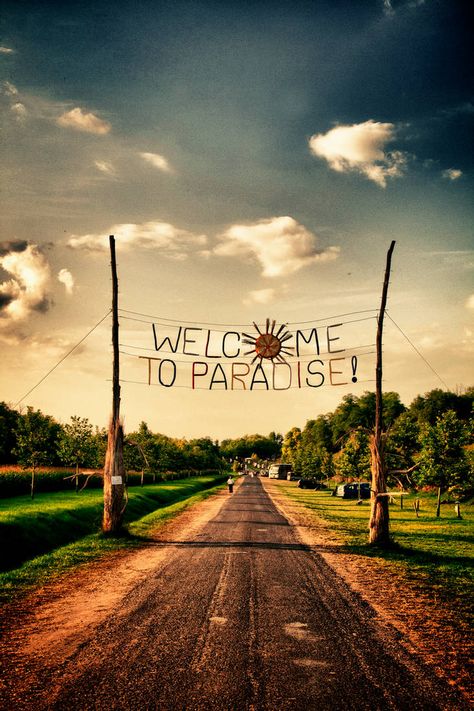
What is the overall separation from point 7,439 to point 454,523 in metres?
63.1

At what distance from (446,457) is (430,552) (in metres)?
13.3

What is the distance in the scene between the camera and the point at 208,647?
19.7 ft

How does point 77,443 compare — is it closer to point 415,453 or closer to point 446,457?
point 446,457

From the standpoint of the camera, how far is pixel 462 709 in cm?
465

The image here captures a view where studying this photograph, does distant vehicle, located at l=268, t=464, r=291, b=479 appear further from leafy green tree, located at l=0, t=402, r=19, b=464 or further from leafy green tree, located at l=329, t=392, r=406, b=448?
leafy green tree, located at l=0, t=402, r=19, b=464

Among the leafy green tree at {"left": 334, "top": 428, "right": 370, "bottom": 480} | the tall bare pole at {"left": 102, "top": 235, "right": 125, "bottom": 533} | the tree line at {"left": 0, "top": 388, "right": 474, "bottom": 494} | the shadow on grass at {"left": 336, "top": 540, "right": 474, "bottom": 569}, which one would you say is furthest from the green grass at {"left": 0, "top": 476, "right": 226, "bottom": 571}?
the leafy green tree at {"left": 334, "top": 428, "right": 370, "bottom": 480}

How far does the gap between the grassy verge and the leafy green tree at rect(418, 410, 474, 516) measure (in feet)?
7.20

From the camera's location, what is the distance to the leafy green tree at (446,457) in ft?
82.3

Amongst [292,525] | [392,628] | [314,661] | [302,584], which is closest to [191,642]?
[314,661]

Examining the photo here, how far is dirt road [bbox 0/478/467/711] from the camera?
4.78m

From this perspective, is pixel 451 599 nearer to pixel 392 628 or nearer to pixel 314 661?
pixel 392 628

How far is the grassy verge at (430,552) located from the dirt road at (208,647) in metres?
2.08

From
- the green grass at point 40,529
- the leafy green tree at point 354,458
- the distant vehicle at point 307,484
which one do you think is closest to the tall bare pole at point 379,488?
the green grass at point 40,529

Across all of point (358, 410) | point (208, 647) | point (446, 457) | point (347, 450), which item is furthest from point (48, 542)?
point (358, 410)
